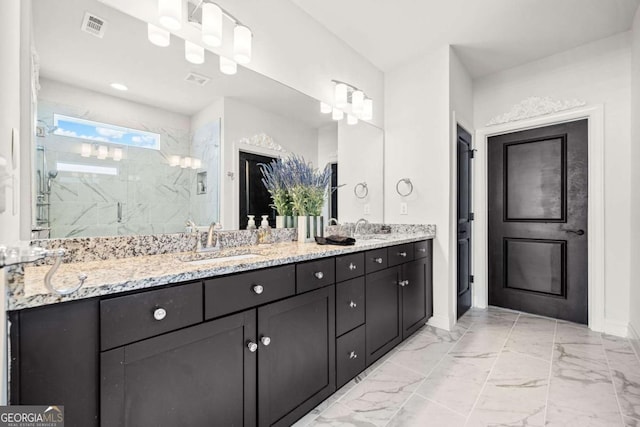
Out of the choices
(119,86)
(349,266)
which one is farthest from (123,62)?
(349,266)

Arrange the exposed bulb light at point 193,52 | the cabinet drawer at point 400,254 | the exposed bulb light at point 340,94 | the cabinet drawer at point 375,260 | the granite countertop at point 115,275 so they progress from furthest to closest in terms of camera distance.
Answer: the exposed bulb light at point 340,94 → the cabinet drawer at point 400,254 → the cabinet drawer at point 375,260 → the exposed bulb light at point 193,52 → the granite countertop at point 115,275

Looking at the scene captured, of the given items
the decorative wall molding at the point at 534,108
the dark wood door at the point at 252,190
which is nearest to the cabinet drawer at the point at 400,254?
the dark wood door at the point at 252,190

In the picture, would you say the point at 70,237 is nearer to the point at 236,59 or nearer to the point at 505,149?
the point at 236,59

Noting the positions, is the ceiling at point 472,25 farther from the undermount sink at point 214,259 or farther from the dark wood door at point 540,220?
the undermount sink at point 214,259

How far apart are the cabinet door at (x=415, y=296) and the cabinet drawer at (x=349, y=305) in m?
0.61

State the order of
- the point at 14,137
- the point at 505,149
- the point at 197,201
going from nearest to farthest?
the point at 14,137 < the point at 197,201 < the point at 505,149

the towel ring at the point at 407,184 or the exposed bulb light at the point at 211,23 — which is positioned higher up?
the exposed bulb light at the point at 211,23

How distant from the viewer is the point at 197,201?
168cm

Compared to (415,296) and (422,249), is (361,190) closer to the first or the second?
(422,249)

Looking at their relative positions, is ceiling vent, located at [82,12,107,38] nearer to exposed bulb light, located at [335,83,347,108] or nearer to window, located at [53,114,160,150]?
window, located at [53,114,160,150]

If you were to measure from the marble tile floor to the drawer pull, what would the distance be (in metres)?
0.98

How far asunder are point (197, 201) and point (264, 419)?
1.14 meters

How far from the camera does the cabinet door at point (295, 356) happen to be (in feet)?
4.09

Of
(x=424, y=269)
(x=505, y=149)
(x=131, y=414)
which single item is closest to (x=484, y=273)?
(x=424, y=269)
